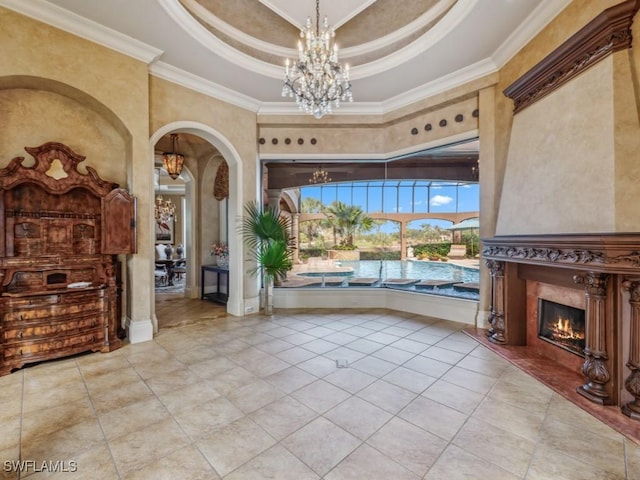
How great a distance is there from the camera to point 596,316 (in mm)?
2682

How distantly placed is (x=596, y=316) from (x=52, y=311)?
18.7 feet

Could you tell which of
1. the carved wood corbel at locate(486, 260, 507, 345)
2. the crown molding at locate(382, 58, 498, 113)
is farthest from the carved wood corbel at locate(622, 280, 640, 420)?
the crown molding at locate(382, 58, 498, 113)

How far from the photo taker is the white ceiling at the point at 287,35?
341cm

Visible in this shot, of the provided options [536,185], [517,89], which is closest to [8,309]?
[536,185]

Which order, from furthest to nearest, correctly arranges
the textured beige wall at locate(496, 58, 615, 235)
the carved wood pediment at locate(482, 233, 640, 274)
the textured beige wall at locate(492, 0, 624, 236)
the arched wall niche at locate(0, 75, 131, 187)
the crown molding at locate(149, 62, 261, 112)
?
the crown molding at locate(149, 62, 261, 112) → the arched wall niche at locate(0, 75, 131, 187) → the textured beige wall at locate(492, 0, 624, 236) → the textured beige wall at locate(496, 58, 615, 235) → the carved wood pediment at locate(482, 233, 640, 274)

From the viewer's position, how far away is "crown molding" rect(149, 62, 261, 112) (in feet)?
14.5

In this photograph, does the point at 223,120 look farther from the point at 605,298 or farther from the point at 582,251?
the point at 605,298

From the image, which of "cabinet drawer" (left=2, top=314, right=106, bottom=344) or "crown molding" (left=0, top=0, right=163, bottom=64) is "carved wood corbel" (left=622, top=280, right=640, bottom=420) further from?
"crown molding" (left=0, top=0, right=163, bottom=64)

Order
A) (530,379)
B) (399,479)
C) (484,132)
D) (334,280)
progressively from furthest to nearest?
(334,280), (484,132), (530,379), (399,479)

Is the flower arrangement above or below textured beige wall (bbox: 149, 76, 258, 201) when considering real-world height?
below

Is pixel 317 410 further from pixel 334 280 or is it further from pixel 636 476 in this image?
pixel 334 280

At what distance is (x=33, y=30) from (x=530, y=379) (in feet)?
21.9

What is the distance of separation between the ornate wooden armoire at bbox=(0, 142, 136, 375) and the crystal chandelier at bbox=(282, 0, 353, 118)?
2747mm

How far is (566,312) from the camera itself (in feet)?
11.3
